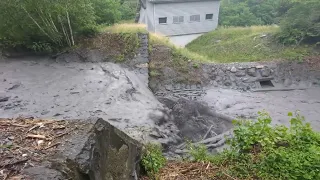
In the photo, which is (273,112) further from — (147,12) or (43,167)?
(147,12)

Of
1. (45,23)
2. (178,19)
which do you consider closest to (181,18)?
(178,19)

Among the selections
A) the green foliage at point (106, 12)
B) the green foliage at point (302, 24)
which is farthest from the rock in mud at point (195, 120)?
the green foliage at point (106, 12)

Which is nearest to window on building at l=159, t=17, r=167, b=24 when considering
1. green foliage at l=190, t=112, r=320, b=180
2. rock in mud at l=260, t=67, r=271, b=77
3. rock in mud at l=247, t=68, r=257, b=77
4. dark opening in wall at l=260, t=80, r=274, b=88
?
rock in mud at l=247, t=68, r=257, b=77

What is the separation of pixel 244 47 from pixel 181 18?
5.70 m

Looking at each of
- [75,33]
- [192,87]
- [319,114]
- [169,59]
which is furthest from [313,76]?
[75,33]

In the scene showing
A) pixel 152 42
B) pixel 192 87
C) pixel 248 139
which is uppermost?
pixel 248 139

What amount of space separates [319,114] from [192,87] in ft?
15.3

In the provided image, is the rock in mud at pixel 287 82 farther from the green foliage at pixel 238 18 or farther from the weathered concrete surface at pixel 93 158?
the green foliage at pixel 238 18

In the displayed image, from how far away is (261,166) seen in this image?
367 cm

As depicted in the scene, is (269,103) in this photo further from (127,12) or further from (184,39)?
(127,12)

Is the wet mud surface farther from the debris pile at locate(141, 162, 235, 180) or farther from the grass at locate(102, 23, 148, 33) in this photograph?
the debris pile at locate(141, 162, 235, 180)

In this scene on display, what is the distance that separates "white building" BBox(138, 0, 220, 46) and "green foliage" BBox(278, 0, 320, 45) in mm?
7029

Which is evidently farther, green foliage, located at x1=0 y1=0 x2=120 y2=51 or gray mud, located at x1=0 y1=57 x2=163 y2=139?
green foliage, located at x1=0 y1=0 x2=120 y2=51

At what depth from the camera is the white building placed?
19.4 meters
